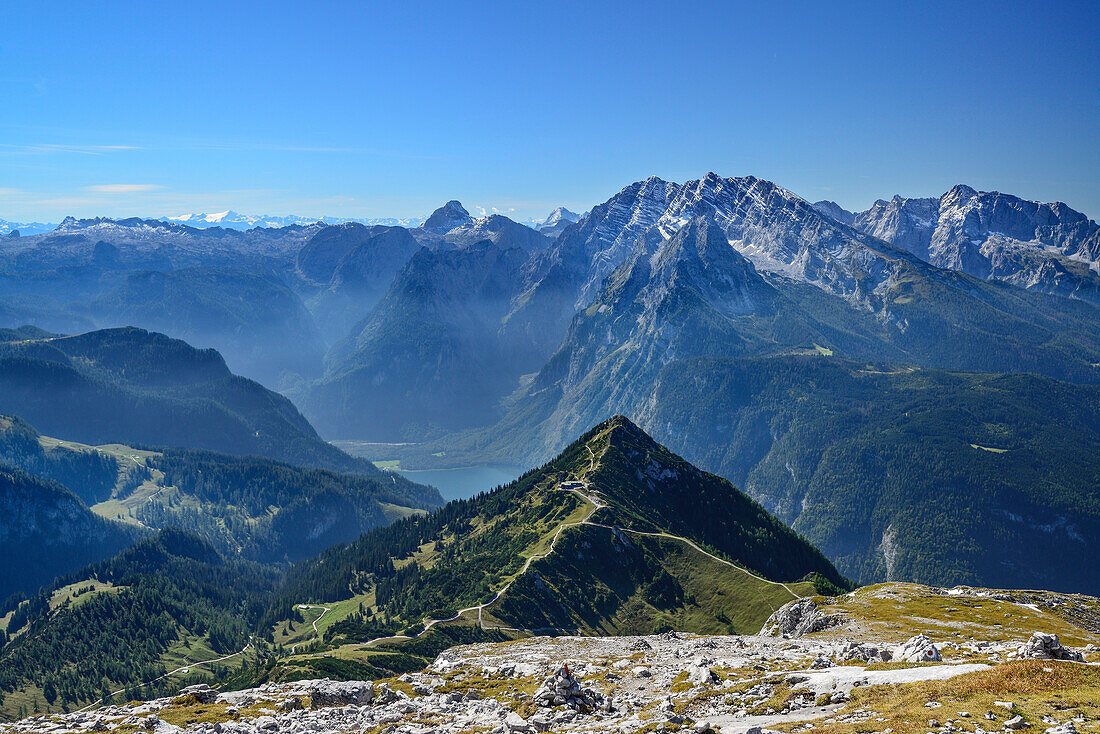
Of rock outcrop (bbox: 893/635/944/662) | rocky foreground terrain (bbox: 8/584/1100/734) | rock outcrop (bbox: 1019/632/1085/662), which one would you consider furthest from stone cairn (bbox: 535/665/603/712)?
rock outcrop (bbox: 1019/632/1085/662)

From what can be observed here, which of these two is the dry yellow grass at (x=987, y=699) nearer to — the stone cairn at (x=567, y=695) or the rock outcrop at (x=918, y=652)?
the rock outcrop at (x=918, y=652)

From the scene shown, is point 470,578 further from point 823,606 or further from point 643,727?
point 643,727

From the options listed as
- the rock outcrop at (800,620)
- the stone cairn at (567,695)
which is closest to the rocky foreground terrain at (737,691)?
the stone cairn at (567,695)

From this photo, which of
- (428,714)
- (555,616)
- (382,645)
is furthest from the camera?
(555,616)

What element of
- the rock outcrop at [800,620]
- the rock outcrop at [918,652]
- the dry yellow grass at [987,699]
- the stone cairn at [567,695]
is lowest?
the rock outcrop at [800,620]

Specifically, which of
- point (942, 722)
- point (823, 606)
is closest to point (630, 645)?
point (823, 606)

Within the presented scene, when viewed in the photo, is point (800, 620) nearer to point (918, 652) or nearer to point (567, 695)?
point (918, 652)
